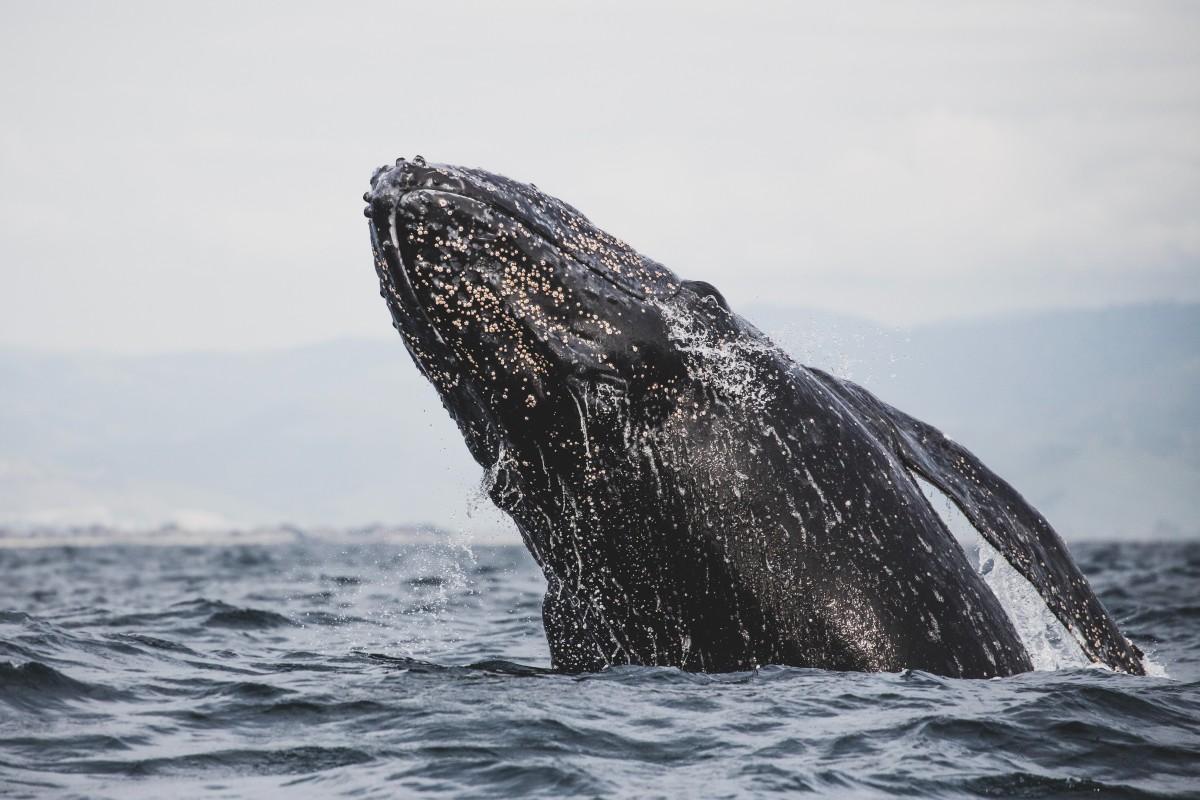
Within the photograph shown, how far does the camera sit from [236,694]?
31.1ft

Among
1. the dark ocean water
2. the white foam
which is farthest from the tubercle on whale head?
the white foam

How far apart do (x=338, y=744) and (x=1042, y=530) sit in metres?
4.45

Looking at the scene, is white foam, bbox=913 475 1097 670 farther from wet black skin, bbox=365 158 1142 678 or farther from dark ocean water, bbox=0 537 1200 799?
dark ocean water, bbox=0 537 1200 799

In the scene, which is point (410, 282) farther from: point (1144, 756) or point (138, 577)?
point (138, 577)

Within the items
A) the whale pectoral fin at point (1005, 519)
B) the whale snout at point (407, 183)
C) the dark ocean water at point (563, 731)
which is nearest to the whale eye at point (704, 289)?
the whale pectoral fin at point (1005, 519)

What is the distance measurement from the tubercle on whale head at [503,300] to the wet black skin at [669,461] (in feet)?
0.04

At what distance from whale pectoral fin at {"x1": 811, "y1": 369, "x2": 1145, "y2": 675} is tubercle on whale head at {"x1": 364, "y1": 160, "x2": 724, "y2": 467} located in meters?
1.55

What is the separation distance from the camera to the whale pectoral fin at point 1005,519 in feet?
28.3

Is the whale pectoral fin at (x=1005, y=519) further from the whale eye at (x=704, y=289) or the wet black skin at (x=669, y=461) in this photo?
the whale eye at (x=704, y=289)

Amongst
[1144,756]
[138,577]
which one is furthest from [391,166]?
[138,577]

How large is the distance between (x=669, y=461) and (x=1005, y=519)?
2.14 metres

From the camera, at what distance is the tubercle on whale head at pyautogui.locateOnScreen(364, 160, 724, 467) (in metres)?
7.96

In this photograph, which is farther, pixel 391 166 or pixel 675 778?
pixel 391 166

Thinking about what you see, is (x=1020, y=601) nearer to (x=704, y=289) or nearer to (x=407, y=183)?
(x=704, y=289)
